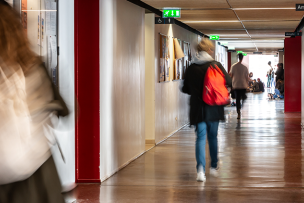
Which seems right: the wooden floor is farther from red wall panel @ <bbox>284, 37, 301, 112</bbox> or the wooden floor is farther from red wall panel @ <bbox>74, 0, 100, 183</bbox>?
red wall panel @ <bbox>284, 37, 301, 112</bbox>

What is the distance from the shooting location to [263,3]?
26.9 feet

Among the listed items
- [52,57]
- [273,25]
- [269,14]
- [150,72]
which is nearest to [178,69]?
[269,14]

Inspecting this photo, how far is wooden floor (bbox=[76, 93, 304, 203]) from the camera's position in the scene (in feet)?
14.9

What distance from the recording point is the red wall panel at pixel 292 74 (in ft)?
50.2

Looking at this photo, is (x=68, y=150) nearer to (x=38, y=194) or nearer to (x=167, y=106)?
(x=38, y=194)

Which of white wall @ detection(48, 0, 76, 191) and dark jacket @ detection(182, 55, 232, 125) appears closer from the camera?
white wall @ detection(48, 0, 76, 191)

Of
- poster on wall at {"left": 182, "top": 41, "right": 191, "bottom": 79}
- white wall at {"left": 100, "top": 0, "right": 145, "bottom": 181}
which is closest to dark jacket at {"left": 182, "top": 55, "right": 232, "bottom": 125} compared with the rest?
white wall at {"left": 100, "top": 0, "right": 145, "bottom": 181}

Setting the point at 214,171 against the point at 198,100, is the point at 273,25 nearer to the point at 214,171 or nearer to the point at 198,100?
the point at 214,171

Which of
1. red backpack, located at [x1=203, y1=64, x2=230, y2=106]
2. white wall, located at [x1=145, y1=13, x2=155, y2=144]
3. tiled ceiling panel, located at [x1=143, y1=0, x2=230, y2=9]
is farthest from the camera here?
white wall, located at [x1=145, y1=13, x2=155, y2=144]

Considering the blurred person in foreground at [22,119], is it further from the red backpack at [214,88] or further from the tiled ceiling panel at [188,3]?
the tiled ceiling panel at [188,3]

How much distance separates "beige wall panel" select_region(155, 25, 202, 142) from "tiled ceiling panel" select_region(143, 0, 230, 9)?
567 millimetres

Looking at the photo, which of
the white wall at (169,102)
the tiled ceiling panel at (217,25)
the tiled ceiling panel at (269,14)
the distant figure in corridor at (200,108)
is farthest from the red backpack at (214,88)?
the tiled ceiling panel at (217,25)

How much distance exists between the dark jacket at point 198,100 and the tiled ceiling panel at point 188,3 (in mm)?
2620

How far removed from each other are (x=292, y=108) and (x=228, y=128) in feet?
18.1
